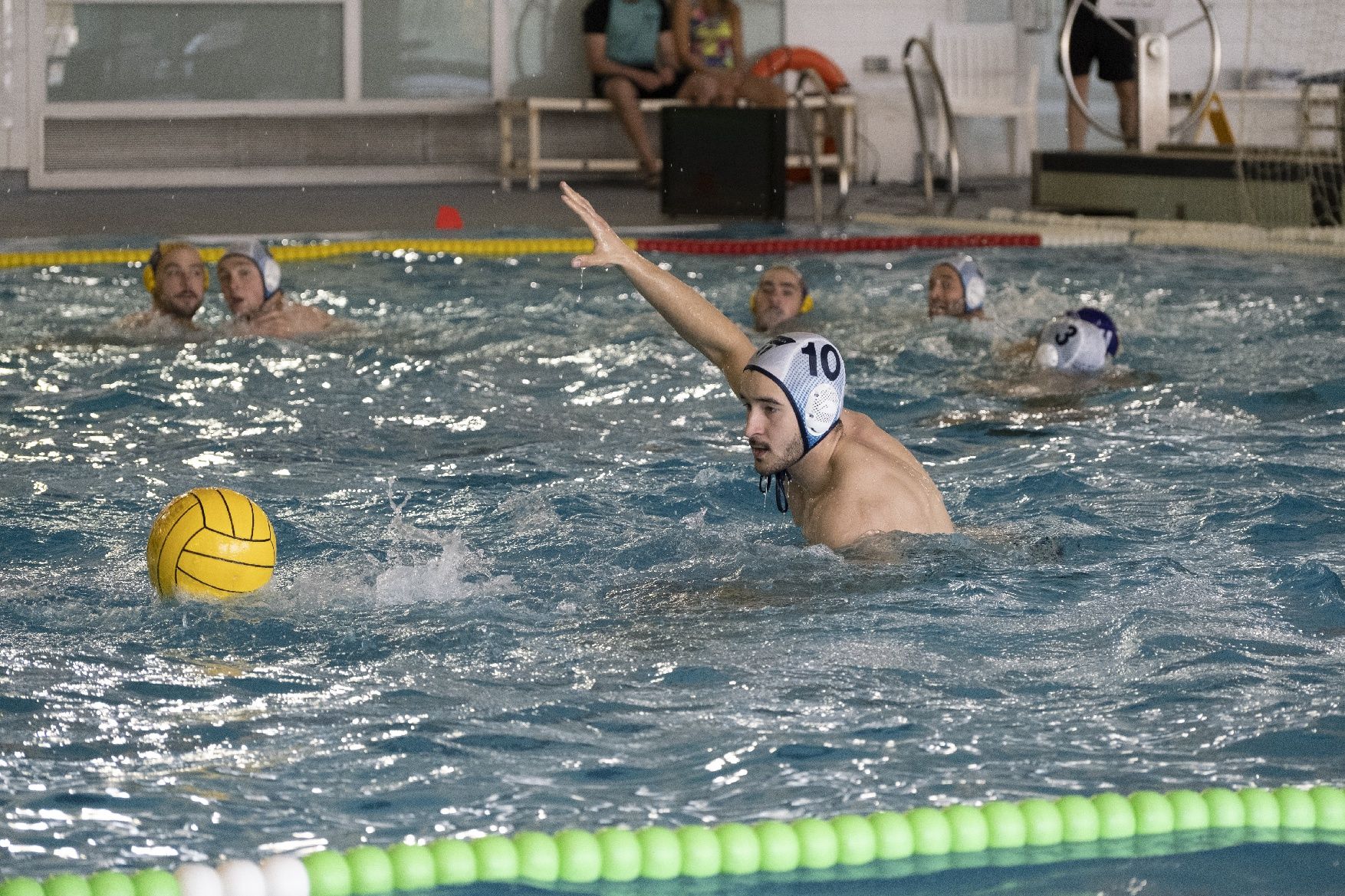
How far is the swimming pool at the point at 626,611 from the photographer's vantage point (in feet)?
10.1

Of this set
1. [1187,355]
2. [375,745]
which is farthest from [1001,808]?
[1187,355]

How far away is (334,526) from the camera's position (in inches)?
192

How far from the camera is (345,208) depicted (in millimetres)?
13094

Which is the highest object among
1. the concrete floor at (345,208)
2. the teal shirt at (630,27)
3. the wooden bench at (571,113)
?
the teal shirt at (630,27)

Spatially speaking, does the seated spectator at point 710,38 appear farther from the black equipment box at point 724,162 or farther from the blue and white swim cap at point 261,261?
the blue and white swim cap at point 261,261

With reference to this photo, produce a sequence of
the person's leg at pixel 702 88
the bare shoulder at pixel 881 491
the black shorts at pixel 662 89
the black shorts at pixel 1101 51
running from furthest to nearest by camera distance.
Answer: the black shorts at pixel 662 89 → the person's leg at pixel 702 88 → the black shorts at pixel 1101 51 → the bare shoulder at pixel 881 491

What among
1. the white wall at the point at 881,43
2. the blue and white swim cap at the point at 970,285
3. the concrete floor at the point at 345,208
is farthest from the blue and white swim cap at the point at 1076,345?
the white wall at the point at 881,43

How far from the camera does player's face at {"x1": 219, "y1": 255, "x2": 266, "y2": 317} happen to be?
773 cm

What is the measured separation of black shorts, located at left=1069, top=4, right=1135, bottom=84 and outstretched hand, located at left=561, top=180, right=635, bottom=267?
400 inches

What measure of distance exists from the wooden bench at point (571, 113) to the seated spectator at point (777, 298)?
582 centimetres

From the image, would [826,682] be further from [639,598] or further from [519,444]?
[519,444]

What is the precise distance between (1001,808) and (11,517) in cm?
319

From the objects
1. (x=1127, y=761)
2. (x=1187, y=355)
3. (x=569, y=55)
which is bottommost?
(x=1127, y=761)

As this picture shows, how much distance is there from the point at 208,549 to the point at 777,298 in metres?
4.32
